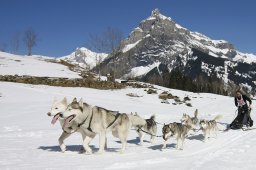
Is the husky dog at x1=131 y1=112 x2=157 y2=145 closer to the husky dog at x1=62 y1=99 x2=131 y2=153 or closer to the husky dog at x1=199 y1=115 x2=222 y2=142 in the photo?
the husky dog at x1=199 y1=115 x2=222 y2=142

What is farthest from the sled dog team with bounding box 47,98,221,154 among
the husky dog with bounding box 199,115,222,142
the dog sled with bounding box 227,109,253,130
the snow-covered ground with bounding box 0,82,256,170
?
the dog sled with bounding box 227,109,253,130

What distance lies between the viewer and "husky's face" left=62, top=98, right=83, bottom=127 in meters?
9.66

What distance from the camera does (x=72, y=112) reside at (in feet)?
31.8

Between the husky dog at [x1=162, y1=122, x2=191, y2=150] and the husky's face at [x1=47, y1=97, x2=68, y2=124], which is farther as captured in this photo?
the husky dog at [x1=162, y1=122, x2=191, y2=150]

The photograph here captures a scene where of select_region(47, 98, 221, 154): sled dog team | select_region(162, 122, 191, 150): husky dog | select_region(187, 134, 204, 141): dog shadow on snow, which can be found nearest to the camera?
select_region(47, 98, 221, 154): sled dog team

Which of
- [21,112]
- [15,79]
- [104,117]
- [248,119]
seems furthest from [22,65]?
[104,117]

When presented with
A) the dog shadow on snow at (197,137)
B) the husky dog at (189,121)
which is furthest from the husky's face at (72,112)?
the dog shadow on snow at (197,137)

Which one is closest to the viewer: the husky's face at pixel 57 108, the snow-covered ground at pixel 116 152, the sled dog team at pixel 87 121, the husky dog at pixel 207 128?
the snow-covered ground at pixel 116 152

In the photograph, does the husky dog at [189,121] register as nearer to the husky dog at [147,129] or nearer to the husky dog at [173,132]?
the husky dog at [147,129]

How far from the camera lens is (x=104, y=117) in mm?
10320

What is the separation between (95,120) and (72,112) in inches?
28.3

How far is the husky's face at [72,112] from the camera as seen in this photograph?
9656mm

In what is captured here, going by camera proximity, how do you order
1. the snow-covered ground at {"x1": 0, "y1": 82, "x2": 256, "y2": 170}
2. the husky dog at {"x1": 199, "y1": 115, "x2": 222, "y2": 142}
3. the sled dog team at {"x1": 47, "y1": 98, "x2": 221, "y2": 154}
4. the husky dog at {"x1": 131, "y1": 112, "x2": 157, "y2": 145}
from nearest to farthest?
the snow-covered ground at {"x1": 0, "y1": 82, "x2": 256, "y2": 170} → the sled dog team at {"x1": 47, "y1": 98, "x2": 221, "y2": 154} → the husky dog at {"x1": 131, "y1": 112, "x2": 157, "y2": 145} → the husky dog at {"x1": 199, "y1": 115, "x2": 222, "y2": 142}

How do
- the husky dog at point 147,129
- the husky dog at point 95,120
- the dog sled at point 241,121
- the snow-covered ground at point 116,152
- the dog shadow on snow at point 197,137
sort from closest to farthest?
the snow-covered ground at point 116,152 < the husky dog at point 95,120 < the husky dog at point 147,129 < the dog shadow on snow at point 197,137 < the dog sled at point 241,121
